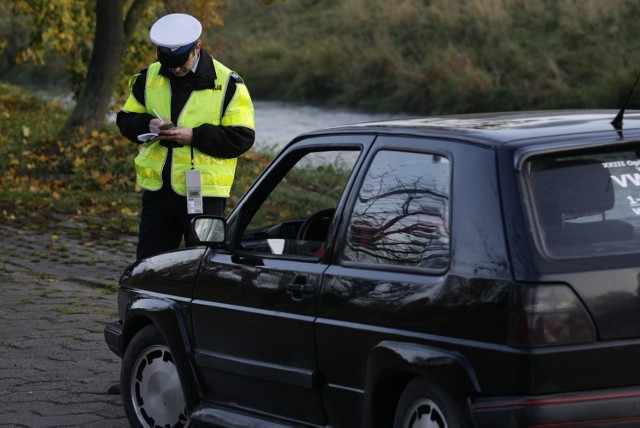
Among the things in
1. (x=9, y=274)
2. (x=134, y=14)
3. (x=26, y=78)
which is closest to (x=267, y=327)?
(x=9, y=274)

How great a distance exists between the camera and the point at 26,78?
4338 cm

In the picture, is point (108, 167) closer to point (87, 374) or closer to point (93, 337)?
point (93, 337)

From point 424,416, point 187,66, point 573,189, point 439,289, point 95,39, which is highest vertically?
point 95,39

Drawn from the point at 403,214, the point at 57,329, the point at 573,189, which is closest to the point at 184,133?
the point at 57,329

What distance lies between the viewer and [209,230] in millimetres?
5953

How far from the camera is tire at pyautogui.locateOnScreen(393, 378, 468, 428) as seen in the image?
178 inches

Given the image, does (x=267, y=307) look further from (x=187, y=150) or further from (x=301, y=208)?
(x=301, y=208)

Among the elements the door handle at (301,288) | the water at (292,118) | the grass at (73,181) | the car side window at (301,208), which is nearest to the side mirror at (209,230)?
the car side window at (301,208)

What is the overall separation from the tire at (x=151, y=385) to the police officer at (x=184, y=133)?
4.00 ft

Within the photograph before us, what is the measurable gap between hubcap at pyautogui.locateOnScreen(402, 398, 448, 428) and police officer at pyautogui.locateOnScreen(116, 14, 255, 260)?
3.02m

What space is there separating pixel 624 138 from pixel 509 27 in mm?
32168

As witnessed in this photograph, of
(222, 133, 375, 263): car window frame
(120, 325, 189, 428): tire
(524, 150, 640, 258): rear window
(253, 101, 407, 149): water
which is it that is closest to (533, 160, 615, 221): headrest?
(524, 150, 640, 258): rear window

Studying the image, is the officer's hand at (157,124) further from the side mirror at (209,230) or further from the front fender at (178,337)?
the side mirror at (209,230)

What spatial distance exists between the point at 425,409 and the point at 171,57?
11.1ft
